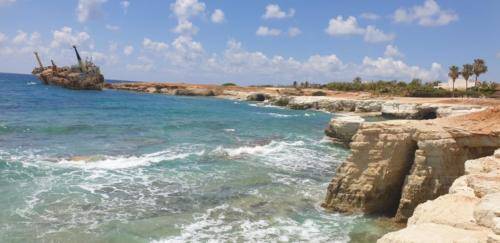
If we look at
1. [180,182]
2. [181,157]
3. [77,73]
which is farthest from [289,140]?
[77,73]

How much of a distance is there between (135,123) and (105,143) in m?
11.6

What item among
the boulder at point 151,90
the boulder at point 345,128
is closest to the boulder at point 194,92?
the boulder at point 151,90

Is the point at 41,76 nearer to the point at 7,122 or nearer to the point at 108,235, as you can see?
the point at 7,122

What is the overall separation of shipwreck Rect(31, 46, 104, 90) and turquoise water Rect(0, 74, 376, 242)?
61.0 m

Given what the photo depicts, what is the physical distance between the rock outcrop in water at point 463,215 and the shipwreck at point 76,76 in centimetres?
Result: 8840

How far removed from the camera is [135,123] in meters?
36.6

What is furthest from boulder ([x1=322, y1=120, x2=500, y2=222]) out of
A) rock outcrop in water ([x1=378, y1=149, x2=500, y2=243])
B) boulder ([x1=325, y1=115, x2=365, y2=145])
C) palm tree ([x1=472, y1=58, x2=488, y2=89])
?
palm tree ([x1=472, y1=58, x2=488, y2=89])

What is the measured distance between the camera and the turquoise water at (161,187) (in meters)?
11.7

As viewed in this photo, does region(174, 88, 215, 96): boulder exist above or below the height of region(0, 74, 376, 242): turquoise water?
above

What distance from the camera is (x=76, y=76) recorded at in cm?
8862

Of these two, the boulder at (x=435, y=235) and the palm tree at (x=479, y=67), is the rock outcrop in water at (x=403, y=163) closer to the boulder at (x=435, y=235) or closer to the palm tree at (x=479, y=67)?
the boulder at (x=435, y=235)

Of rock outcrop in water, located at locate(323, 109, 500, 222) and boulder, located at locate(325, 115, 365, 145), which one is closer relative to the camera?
rock outcrop in water, located at locate(323, 109, 500, 222)

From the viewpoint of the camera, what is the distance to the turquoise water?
11.7m

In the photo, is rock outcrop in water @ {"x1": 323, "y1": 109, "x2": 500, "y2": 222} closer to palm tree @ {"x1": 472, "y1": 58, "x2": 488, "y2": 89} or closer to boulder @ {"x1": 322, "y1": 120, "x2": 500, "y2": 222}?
boulder @ {"x1": 322, "y1": 120, "x2": 500, "y2": 222}
